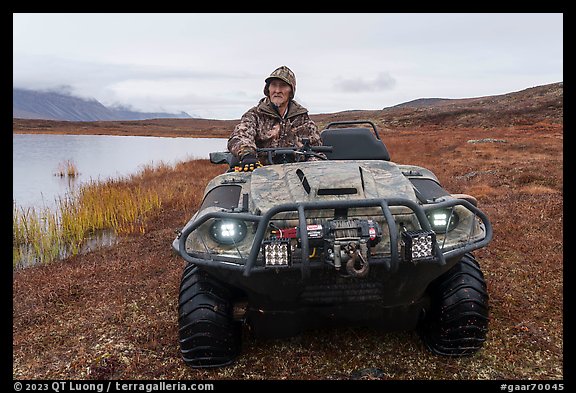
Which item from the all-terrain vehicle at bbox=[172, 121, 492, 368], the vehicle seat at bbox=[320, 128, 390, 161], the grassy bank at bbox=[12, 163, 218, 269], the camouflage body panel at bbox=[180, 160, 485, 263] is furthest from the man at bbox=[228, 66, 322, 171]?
the grassy bank at bbox=[12, 163, 218, 269]

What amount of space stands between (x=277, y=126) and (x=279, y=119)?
0.08 meters

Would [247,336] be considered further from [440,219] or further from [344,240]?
[440,219]

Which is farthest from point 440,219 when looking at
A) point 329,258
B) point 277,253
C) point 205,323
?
point 205,323

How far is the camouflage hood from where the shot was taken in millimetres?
2941

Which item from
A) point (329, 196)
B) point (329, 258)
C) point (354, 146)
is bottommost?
point (329, 258)

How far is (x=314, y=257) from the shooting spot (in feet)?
8.82

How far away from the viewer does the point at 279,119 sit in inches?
198

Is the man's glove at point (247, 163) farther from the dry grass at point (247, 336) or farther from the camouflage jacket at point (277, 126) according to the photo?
the dry grass at point (247, 336)

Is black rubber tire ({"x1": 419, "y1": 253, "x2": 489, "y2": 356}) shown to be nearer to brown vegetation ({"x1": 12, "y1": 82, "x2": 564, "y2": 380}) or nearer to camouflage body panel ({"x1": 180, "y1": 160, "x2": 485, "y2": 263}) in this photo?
brown vegetation ({"x1": 12, "y1": 82, "x2": 564, "y2": 380})

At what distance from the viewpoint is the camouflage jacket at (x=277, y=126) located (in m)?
4.93
